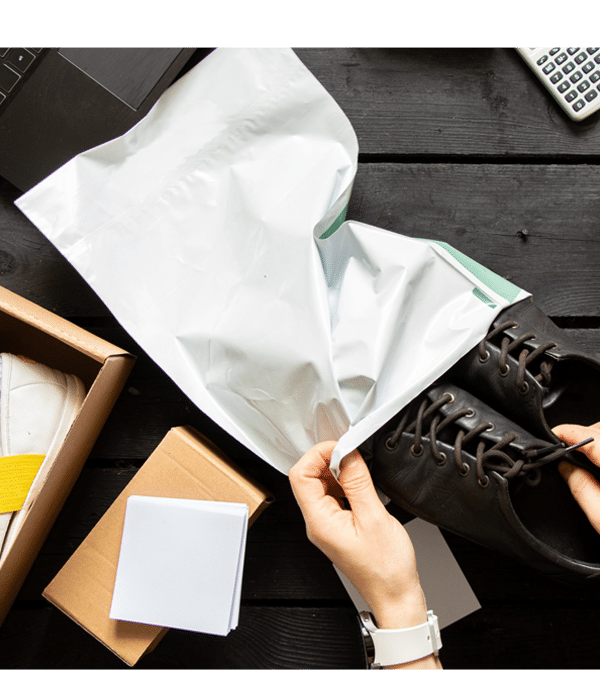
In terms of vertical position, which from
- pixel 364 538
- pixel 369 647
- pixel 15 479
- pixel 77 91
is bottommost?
pixel 369 647

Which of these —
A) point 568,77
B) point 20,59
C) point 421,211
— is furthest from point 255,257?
point 568,77

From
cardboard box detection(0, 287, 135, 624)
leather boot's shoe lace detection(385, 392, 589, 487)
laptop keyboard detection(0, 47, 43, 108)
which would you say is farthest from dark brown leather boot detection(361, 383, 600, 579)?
laptop keyboard detection(0, 47, 43, 108)

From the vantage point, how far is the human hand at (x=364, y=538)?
50 cm

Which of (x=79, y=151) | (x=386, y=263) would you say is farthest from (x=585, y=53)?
(x=79, y=151)

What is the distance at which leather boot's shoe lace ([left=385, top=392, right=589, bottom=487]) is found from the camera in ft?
1.68

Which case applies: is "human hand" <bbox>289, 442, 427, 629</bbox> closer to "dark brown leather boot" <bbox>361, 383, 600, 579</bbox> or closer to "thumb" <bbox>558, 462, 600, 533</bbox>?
"dark brown leather boot" <bbox>361, 383, 600, 579</bbox>

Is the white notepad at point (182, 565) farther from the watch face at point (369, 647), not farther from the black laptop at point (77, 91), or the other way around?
the black laptop at point (77, 91)

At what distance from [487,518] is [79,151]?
58 centimetres

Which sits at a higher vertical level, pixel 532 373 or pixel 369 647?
pixel 532 373

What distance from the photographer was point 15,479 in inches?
20.8

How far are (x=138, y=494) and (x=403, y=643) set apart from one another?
308 mm

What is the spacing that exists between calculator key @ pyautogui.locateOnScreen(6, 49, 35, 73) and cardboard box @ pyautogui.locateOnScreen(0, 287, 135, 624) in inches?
9.5

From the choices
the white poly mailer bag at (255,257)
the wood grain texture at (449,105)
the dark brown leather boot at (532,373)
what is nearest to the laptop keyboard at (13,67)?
the white poly mailer bag at (255,257)

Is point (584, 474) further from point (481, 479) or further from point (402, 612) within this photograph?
point (402, 612)
